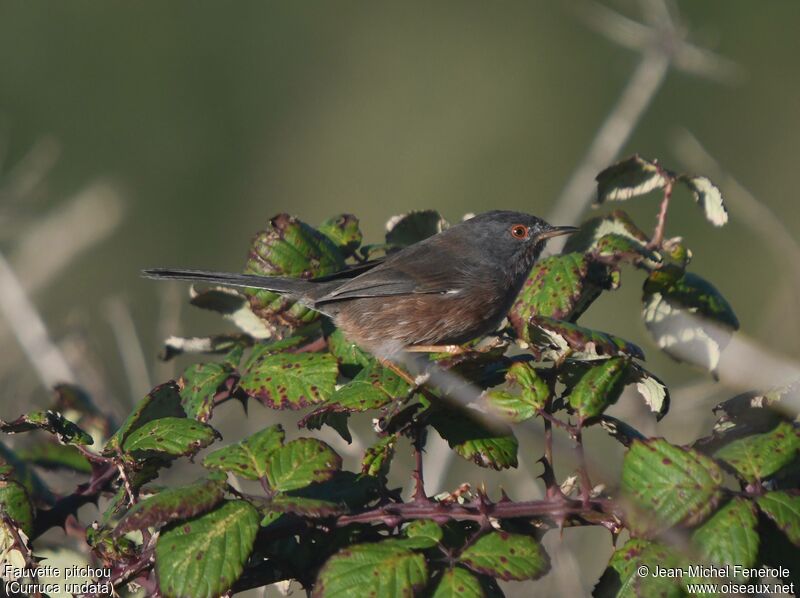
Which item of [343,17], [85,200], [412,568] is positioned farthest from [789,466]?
[343,17]

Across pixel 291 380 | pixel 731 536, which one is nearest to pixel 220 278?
pixel 291 380

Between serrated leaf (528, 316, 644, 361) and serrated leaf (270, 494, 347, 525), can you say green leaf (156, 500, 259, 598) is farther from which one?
serrated leaf (528, 316, 644, 361)

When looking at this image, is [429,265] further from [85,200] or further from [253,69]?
[253,69]

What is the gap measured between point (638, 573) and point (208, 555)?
807 mm

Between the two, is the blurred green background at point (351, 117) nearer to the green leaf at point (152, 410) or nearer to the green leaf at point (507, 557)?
the green leaf at point (152, 410)

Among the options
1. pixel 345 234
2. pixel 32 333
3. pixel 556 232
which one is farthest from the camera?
pixel 556 232

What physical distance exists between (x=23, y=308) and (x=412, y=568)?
105 inches

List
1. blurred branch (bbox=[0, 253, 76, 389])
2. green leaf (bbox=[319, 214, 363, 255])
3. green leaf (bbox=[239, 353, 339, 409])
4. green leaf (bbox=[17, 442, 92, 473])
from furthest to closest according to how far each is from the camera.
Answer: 1. blurred branch (bbox=[0, 253, 76, 389])
2. green leaf (bbox=[319, 214, 363, 255])
3. green leaf (bbox=[17, 442, 92, 473])
4. green leaf (bbox=[239, 353, 339, 409])

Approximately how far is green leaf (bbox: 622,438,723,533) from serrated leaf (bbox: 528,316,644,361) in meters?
0.30

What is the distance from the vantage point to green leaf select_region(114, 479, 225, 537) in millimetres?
1817

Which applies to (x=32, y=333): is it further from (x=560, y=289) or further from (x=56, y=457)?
(x=560, y=289)

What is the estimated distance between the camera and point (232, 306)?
10.4ft

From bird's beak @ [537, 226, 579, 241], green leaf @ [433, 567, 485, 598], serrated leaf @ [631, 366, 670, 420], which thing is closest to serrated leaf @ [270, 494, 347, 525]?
green leaf @ [433, 567, 485, 598]

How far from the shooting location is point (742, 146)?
10430 mm
